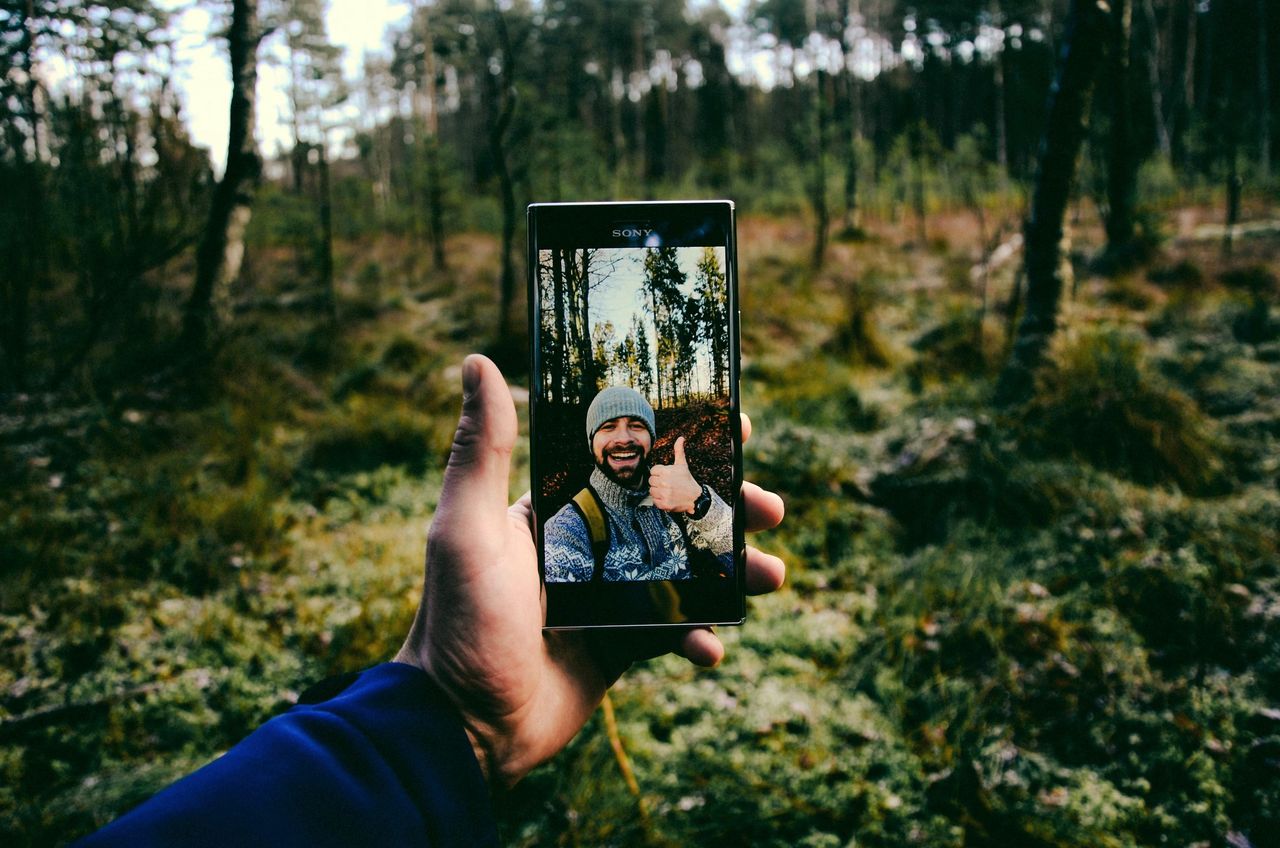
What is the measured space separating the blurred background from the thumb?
5.34 ft

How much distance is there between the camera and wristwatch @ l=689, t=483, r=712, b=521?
5.17ft

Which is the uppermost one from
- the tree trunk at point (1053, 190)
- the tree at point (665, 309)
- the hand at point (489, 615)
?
the tree trunk at point (1053, 190)

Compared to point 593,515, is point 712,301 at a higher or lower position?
higher

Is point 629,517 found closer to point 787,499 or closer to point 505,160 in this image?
point 787,499

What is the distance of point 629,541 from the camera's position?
1.55 m

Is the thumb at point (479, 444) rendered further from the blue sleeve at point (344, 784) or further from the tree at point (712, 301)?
the tree at point (712, 301)

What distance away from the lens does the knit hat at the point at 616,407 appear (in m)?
1.56

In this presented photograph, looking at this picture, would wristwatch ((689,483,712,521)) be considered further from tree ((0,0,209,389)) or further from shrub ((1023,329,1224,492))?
tree ((0,0,209,389))

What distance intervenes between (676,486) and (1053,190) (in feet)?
18.3

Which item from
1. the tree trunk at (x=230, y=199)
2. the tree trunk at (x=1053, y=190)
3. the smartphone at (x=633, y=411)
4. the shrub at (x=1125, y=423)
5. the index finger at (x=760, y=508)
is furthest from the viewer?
the tree trunk at (x=230, y=199)

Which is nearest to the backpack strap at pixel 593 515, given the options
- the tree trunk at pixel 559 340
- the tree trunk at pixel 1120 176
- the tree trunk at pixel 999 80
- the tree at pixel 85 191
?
the tree trunk at pixel 559 340

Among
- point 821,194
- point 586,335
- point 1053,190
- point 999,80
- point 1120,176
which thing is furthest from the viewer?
point 999,80

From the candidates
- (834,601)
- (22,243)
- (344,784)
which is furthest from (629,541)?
(22,243)

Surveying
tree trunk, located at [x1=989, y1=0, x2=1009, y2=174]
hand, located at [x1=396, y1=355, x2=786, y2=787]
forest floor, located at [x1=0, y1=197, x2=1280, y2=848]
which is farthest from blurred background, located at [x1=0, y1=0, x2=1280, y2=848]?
tree trunk, located at [x1=989, y1=0, x2=1009, y2=174]
